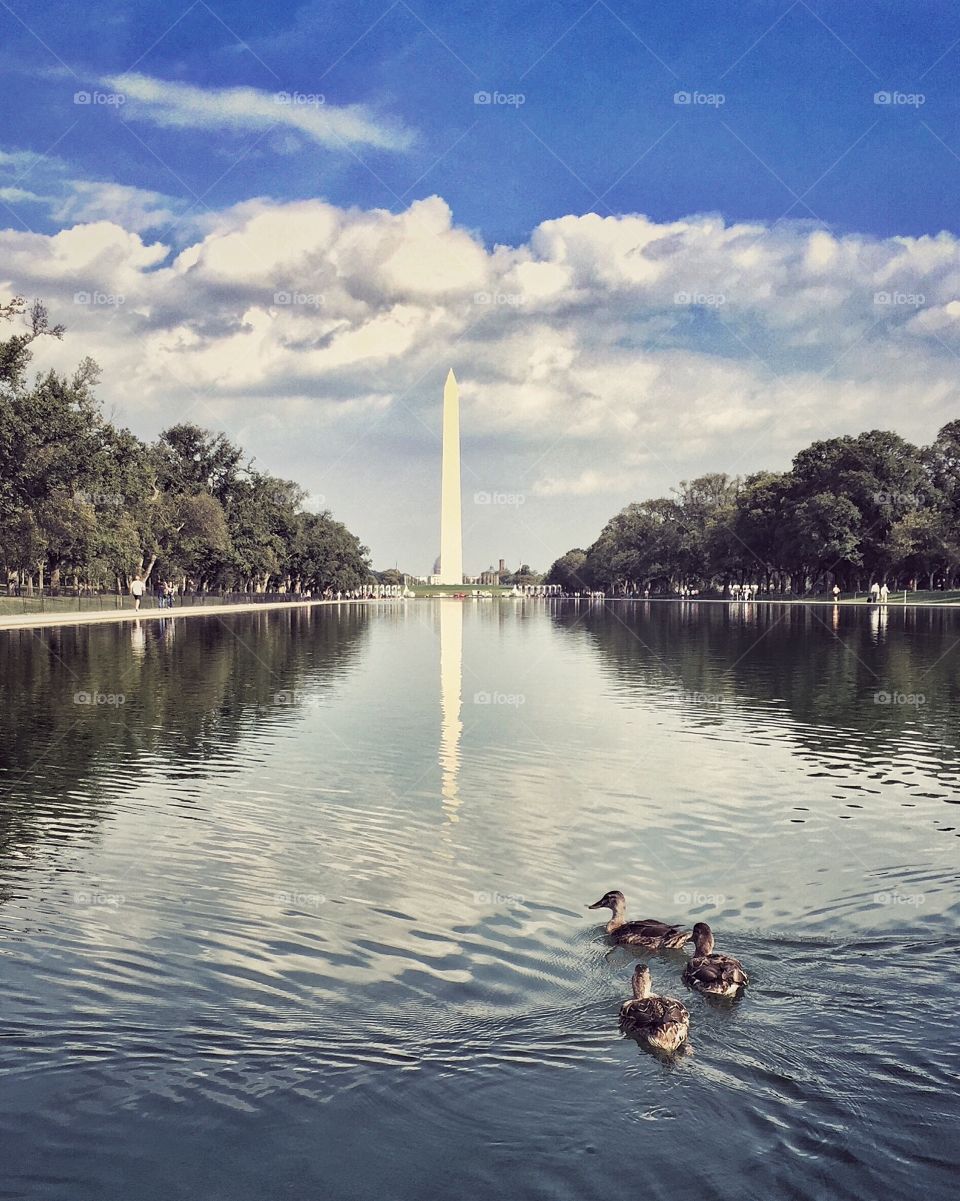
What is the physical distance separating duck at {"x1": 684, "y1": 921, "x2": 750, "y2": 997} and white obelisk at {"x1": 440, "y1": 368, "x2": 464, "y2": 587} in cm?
11804

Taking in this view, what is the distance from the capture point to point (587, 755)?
1891cm

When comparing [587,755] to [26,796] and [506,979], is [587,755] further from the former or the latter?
[506,979]

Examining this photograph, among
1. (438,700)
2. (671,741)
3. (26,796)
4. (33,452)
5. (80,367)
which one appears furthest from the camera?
(80,367)

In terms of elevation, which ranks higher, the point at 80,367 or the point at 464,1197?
the point at 80,367

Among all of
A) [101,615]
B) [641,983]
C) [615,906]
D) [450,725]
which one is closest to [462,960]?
[615,906]

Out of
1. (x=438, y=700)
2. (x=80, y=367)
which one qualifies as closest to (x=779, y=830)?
(x=438, y=700)

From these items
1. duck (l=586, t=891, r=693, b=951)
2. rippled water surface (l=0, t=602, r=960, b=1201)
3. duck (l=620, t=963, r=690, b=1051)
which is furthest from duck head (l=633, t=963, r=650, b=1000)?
duck (l=586, t=891, r=693, b=951)

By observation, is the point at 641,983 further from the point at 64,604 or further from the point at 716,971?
the point at 64,604

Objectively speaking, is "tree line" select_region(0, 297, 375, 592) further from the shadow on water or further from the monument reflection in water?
the monument reflection in water

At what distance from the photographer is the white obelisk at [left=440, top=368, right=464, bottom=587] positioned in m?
126

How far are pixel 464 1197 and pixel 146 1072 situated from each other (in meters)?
2.28

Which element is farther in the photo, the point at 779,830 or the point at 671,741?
the point at 671,741

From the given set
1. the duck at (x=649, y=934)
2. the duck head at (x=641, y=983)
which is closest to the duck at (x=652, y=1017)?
the duck head at (x=641, y=983)

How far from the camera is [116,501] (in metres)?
83.6
